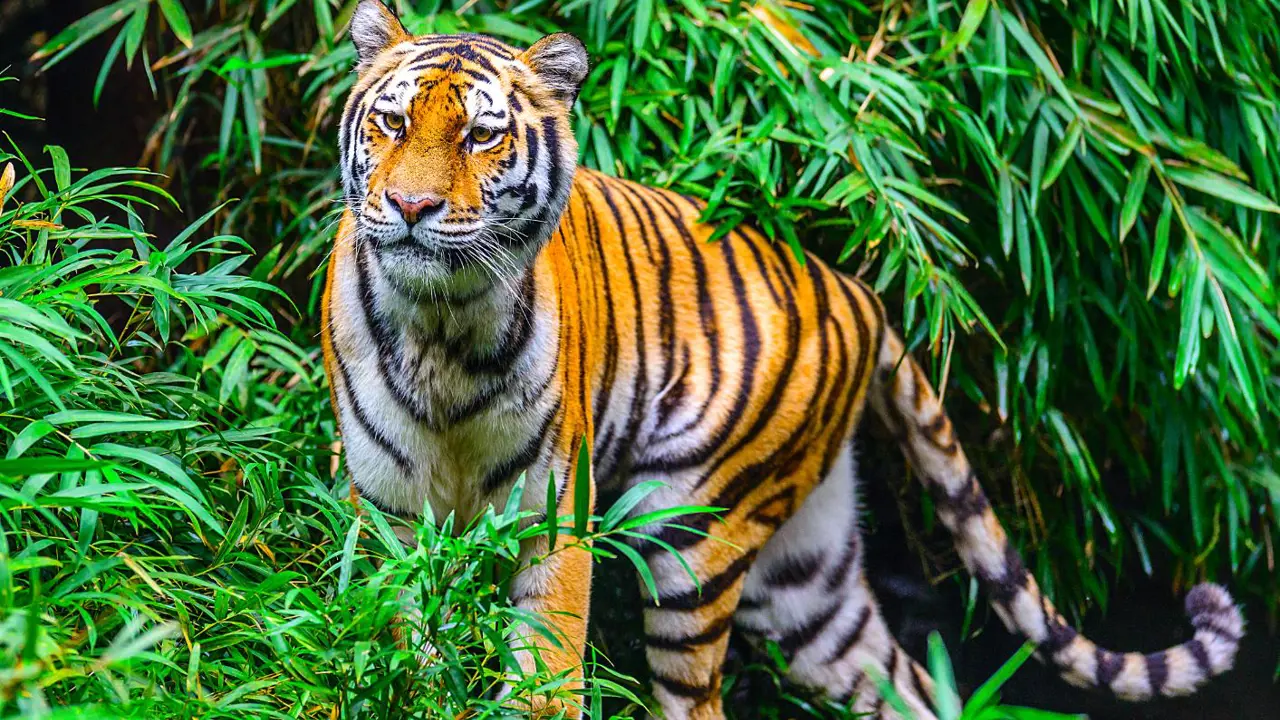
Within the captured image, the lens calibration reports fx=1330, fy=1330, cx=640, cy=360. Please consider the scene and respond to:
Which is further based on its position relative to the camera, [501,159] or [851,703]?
[851,703]

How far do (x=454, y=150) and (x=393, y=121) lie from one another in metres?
0.13

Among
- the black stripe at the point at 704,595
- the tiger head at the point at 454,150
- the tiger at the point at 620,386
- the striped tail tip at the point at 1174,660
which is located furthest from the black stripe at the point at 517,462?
the striped tail tip at the point at 1174,660

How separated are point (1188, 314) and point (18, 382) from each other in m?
2.58

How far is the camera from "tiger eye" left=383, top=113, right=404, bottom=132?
7.55 ft

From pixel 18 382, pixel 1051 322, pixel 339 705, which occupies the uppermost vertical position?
pixel 18 382

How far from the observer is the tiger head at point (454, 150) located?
2230 mm

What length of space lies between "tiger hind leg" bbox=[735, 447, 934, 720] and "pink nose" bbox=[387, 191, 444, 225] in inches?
59.0

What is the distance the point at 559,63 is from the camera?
98.5 inches

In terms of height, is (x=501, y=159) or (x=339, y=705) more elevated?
(x=501, y=159)

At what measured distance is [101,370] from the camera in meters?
2.29

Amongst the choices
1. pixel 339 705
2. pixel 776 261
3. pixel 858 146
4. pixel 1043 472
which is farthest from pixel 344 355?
pixel 1043 472

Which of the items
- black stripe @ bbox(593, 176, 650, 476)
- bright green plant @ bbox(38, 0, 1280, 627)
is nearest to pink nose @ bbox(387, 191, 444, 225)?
black stripe @ bbox(593, 176, 650, 476)

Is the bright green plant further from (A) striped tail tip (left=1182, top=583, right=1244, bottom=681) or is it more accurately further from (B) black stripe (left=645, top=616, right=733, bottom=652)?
(B) black stripe (left=645, top=616, right=733, bottom=652)

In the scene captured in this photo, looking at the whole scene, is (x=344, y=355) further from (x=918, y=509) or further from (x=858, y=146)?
(x=918, y=509)
